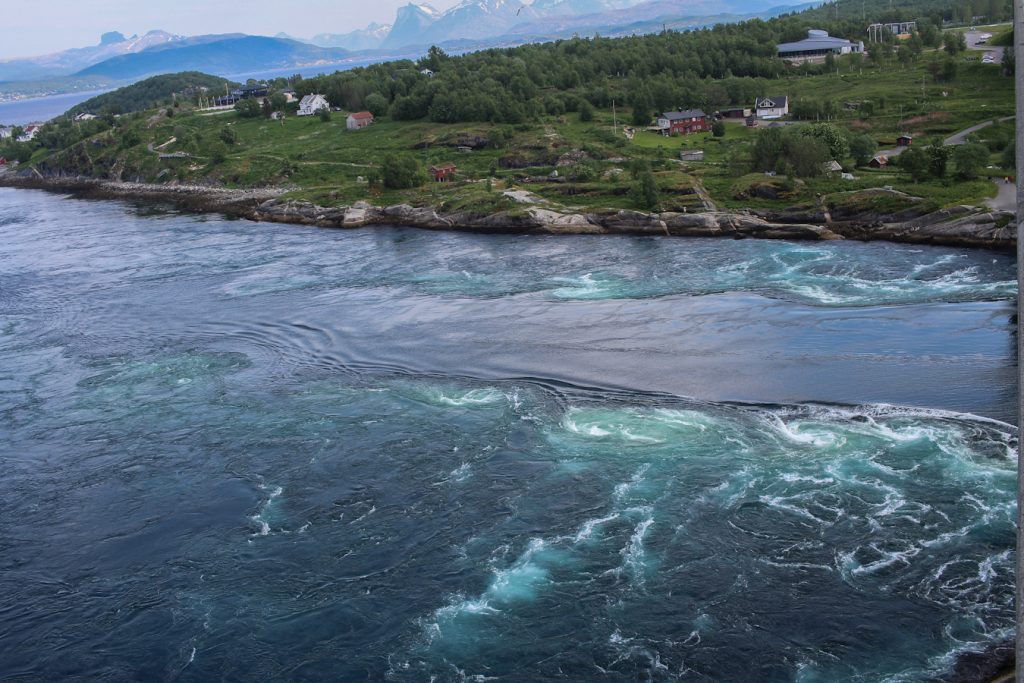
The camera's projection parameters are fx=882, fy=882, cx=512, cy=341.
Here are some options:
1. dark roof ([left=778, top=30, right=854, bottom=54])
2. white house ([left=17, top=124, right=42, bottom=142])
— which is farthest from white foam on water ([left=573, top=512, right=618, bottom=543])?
white house ([left=17, top=124, right=42, bottom=142])

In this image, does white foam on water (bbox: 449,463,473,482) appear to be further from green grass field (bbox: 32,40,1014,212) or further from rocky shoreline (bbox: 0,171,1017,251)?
green grass field (bbox: 32,40,1014,212)


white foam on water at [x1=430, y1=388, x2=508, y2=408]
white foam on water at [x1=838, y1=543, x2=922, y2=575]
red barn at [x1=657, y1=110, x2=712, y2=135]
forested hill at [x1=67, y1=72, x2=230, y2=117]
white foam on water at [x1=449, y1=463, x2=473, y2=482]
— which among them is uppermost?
forested hill at [x1=67, y1=72, x2=230, y2=117]

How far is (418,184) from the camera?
7981cm

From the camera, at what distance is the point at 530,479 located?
28.7 meters

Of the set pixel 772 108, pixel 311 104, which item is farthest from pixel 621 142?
pixel 311 104

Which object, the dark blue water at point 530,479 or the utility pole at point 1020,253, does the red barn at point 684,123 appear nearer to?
the dark blue water at point 530,479

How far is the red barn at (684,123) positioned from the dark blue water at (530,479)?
4435cm

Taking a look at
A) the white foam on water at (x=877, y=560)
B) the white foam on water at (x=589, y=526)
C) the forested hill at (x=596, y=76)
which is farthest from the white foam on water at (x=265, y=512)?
the forested hill at (x=596, y=76)

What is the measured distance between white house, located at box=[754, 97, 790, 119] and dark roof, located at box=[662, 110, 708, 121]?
600 centimetres

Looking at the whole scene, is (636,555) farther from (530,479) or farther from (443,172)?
(443,172)

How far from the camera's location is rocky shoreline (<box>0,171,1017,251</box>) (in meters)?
50.8

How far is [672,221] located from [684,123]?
3653 centimetres

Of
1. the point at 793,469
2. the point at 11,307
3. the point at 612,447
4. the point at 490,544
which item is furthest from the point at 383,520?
the point at 11,307

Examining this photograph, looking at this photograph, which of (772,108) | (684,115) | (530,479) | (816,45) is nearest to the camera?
(530,479)
